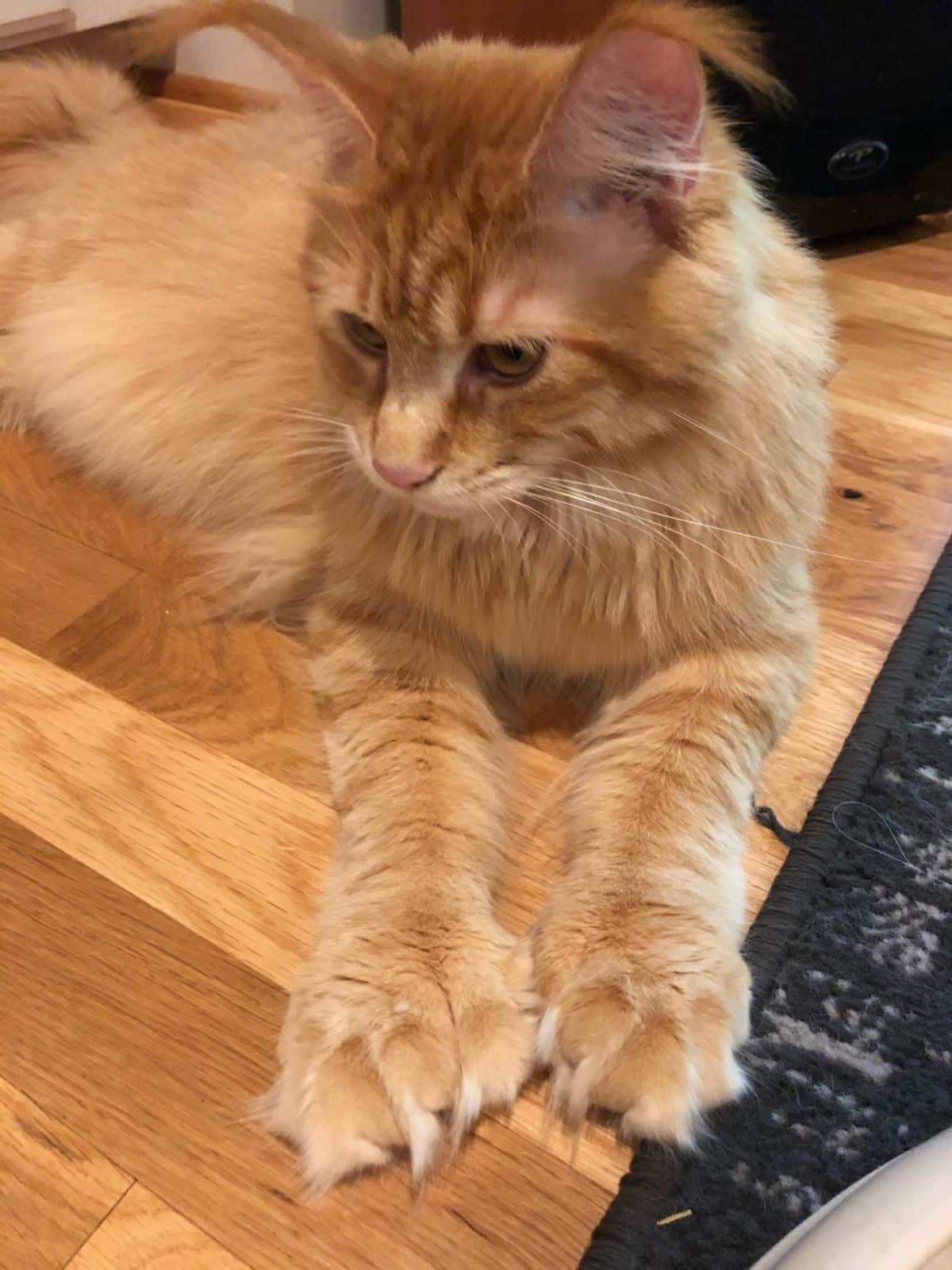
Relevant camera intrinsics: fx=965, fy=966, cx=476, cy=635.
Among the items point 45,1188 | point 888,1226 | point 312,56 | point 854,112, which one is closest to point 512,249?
point 312,56

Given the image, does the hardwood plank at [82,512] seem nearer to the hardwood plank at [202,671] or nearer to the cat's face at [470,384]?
the hardwood plank at [202,671]

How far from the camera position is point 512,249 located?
85cm

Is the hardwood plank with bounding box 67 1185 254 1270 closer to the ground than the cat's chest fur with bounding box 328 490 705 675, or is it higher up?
closer to the ground

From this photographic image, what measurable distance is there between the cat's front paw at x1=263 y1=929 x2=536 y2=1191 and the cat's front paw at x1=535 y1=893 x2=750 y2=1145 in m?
0.05

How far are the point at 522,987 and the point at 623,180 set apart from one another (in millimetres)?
735

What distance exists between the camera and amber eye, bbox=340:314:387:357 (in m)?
0.97

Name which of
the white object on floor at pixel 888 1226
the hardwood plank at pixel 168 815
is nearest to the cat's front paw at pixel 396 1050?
the hardwood plank at pixel 168 815

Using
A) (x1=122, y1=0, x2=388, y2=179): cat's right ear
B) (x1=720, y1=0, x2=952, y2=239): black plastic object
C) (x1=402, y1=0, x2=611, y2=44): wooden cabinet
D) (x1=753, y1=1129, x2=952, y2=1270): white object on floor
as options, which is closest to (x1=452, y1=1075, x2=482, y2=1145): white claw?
(x1=753, y1=1129, x2=952, y2=1270): white object on floor

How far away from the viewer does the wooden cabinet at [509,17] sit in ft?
6.81

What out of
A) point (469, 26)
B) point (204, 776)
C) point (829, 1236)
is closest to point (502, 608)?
point (204, 776)

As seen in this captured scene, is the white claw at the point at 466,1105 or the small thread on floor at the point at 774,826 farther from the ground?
the small thread on floor at the point at 774,826

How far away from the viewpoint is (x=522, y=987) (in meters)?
0.92

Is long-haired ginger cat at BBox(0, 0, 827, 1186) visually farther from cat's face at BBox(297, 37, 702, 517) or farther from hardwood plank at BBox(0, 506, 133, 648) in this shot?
hardwood plank at BBox(0, 506, 133, 648)

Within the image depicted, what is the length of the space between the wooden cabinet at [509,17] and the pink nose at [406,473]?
61.9 inches
